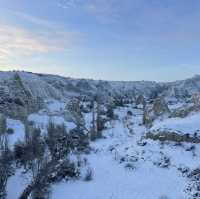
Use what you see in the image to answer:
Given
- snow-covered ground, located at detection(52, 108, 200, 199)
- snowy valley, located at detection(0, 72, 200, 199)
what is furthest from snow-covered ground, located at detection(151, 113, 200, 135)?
snow-covered ground, located at detection(52, 108, 200, 199)

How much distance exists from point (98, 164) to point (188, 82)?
303ft

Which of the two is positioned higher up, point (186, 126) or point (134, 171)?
point (186, 126)

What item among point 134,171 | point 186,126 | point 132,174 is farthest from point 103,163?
point 186,126

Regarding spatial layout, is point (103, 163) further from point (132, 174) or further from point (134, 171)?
point (132, 174)

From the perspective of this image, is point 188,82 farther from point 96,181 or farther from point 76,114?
point 96,181

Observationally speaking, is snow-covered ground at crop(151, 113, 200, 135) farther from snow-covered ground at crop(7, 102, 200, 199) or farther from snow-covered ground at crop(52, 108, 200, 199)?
snow-covered ground at crop(52, 108, 200, 199)

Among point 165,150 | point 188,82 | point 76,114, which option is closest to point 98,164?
point 165,150

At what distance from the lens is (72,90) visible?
6494 centimetres

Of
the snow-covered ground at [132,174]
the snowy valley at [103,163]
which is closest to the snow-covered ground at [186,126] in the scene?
the snowy valley at [103,163]

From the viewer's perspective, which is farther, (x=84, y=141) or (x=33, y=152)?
(x=84, y=141)

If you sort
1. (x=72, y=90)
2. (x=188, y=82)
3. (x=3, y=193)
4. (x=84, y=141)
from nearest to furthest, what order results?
(x=3, y=193) → (x=84, y=141) → (x=72, y=90) → (x=188, y=82)

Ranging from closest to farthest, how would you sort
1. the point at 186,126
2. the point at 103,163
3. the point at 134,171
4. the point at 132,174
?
the point at 132,174 → the point at 134,171 → the point at 103,163 → the point at 186,126

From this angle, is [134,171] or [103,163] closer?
[134,171]

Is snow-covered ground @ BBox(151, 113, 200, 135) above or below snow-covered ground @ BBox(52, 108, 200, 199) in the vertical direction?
above
